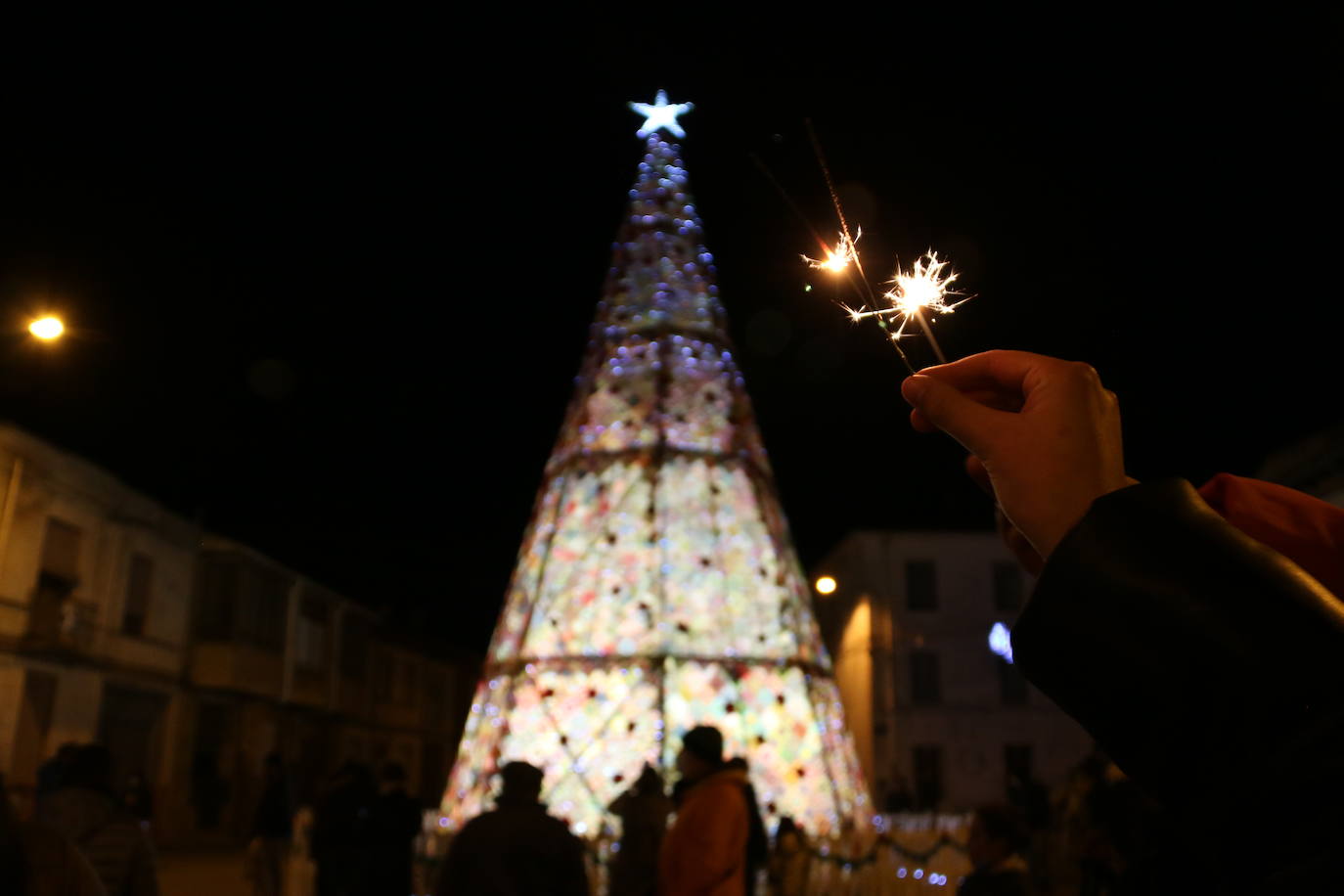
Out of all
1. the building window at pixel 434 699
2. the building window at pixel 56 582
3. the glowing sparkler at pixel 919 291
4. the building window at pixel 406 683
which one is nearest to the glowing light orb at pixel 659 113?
the glowing sparkler at pixel 919 291

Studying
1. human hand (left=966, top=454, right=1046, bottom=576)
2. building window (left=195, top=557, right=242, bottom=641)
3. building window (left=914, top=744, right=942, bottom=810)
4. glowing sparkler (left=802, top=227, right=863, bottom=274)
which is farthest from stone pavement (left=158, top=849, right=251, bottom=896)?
building window (left=914, top=744, right=942, bottom=810)

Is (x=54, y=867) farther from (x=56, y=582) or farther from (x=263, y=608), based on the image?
(x=263, y=608)

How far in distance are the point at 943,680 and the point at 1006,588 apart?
3.44m

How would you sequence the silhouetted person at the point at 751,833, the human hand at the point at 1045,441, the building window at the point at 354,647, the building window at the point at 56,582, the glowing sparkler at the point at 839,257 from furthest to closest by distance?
1. the building window at the point at 354,647
2. the building window at the point at 56,582
3. the silhouetted person at the point at 751,833
4. the glowing sparkler at the point at 839,257
5. the human hand at the point at 1045,441

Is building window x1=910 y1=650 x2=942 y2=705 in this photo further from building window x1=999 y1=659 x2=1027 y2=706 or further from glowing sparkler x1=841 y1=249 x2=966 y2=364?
glowing sparkler x1=841 y1=249 x2=966 y2=364

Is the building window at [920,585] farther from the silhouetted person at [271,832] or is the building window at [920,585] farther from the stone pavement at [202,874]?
the silhouetted person at [271,832]

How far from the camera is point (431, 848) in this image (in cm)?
959

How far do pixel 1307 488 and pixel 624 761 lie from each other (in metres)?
14.3

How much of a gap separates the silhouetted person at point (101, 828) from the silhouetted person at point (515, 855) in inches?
44.0

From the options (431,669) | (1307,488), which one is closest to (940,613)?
(1307,488)

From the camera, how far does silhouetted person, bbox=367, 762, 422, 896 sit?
27.1 feet

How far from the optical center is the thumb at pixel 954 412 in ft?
2.86

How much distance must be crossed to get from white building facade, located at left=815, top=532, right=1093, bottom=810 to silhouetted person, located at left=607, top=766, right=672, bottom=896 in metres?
25.0

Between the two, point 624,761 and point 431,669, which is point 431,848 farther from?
point 431,669
